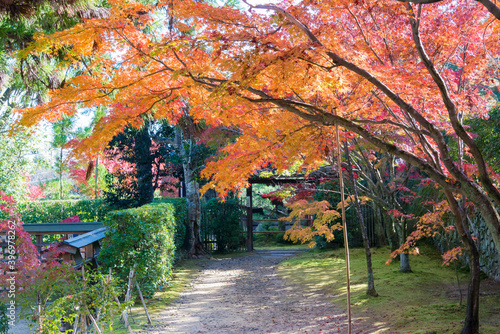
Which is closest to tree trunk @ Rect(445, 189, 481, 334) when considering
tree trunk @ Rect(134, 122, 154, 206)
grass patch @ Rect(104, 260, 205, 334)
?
grass patch @ Rect(104, 260, 205, 334)

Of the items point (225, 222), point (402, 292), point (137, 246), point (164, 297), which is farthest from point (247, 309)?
point (225, 222)

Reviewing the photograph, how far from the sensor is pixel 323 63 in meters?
3.66

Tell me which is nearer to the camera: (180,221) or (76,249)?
(76,249)

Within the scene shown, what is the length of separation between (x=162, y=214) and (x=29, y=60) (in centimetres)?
358

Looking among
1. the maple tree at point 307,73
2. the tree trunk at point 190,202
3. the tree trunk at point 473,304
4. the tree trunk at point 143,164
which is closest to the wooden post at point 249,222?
the tree trunk at point 190,202

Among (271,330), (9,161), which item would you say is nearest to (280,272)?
(271,330)

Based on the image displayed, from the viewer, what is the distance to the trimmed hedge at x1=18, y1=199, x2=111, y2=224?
47.3ft

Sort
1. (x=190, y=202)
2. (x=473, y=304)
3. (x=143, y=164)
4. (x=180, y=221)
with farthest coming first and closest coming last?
(x=143, y=164) → (x=190, y=202) → (x=180, y=221) → (x=473, y=304)

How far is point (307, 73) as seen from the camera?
11.8 ft

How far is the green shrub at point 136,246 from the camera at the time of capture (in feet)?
19.7

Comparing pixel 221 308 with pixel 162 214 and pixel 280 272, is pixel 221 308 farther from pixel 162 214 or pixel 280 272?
pixel 280 272

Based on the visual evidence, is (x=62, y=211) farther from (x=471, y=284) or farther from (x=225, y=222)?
(x=471, y=284)

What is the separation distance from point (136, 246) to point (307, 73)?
14.1 feet

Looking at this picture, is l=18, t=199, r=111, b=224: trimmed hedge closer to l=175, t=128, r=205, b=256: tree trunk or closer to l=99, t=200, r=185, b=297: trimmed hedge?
l=175, t=128, r=205, b=256: tree trunk
